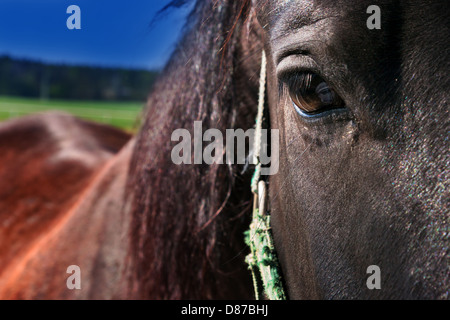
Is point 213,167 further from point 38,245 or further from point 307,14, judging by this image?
point 38,245

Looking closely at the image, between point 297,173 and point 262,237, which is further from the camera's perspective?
point 262,237

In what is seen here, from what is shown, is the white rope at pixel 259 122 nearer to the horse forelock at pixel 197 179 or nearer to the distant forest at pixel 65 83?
the horse forelock at pixel 197 179

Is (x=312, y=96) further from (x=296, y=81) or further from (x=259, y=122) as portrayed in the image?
(x=259, y=122)

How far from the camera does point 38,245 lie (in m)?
2.22

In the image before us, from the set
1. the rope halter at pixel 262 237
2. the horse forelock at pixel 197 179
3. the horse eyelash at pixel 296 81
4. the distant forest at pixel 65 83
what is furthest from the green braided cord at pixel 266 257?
the distant forest at pixel 65 83

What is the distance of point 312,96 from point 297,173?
0.57 ft

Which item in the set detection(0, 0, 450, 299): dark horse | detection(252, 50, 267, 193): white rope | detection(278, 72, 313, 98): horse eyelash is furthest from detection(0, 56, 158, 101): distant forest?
detection(278, 72, 313, 98): horse eyelash

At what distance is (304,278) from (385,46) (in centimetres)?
52

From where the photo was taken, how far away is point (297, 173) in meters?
0.90

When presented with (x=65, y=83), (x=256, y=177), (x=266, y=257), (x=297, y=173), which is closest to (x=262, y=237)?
(x=266, y=257)

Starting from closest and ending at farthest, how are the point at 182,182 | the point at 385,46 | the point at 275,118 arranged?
the point at 385,46 → the point at 275,118 → the point at 182,182

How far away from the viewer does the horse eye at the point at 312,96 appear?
0.80 metres
